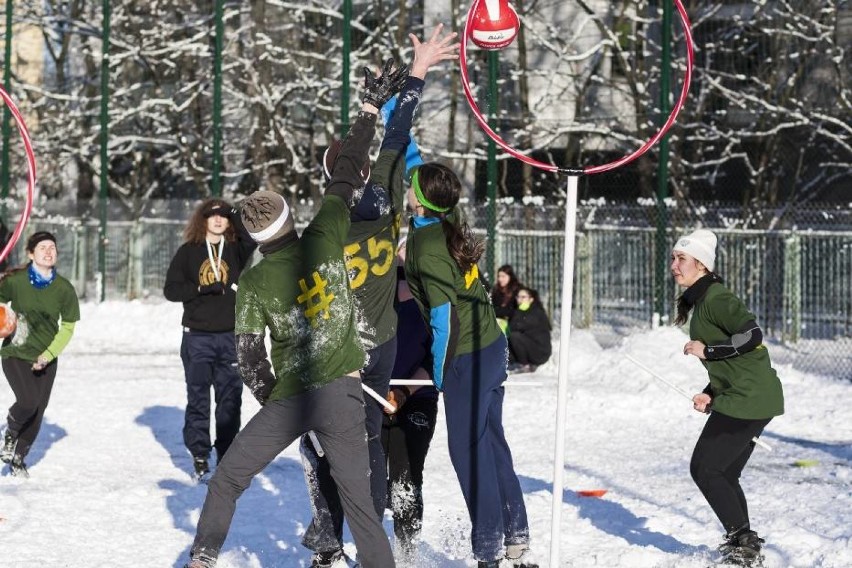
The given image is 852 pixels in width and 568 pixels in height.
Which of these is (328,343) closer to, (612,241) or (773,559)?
(773,559)

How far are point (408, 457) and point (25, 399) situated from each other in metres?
3.45

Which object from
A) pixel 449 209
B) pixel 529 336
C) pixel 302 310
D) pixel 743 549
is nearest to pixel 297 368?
pixel 302 310

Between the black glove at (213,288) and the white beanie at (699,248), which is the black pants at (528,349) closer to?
the black glove at (213,288)

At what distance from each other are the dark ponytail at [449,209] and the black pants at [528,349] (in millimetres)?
8299

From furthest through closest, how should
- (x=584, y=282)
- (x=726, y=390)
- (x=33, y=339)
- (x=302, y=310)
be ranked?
(x=584, y=282)
(x=33, y=339)
(x=726, y=390)
(x=302, y=310)

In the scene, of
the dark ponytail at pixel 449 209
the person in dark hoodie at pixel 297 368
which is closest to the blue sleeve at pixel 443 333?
the dark ponytail at pixel 449 209

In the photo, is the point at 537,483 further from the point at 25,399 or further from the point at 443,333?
the point at 25,399

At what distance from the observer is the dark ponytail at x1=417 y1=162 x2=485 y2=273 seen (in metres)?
5.73

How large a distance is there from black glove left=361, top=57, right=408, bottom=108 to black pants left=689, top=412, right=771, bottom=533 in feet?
7.56

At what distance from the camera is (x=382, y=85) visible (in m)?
5.72

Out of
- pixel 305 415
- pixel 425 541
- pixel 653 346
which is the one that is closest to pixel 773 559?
pixel 425 541

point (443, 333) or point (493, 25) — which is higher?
point (493, 25)

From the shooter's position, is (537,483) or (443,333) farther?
(537,483)

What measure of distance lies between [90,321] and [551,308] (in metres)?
6.84
